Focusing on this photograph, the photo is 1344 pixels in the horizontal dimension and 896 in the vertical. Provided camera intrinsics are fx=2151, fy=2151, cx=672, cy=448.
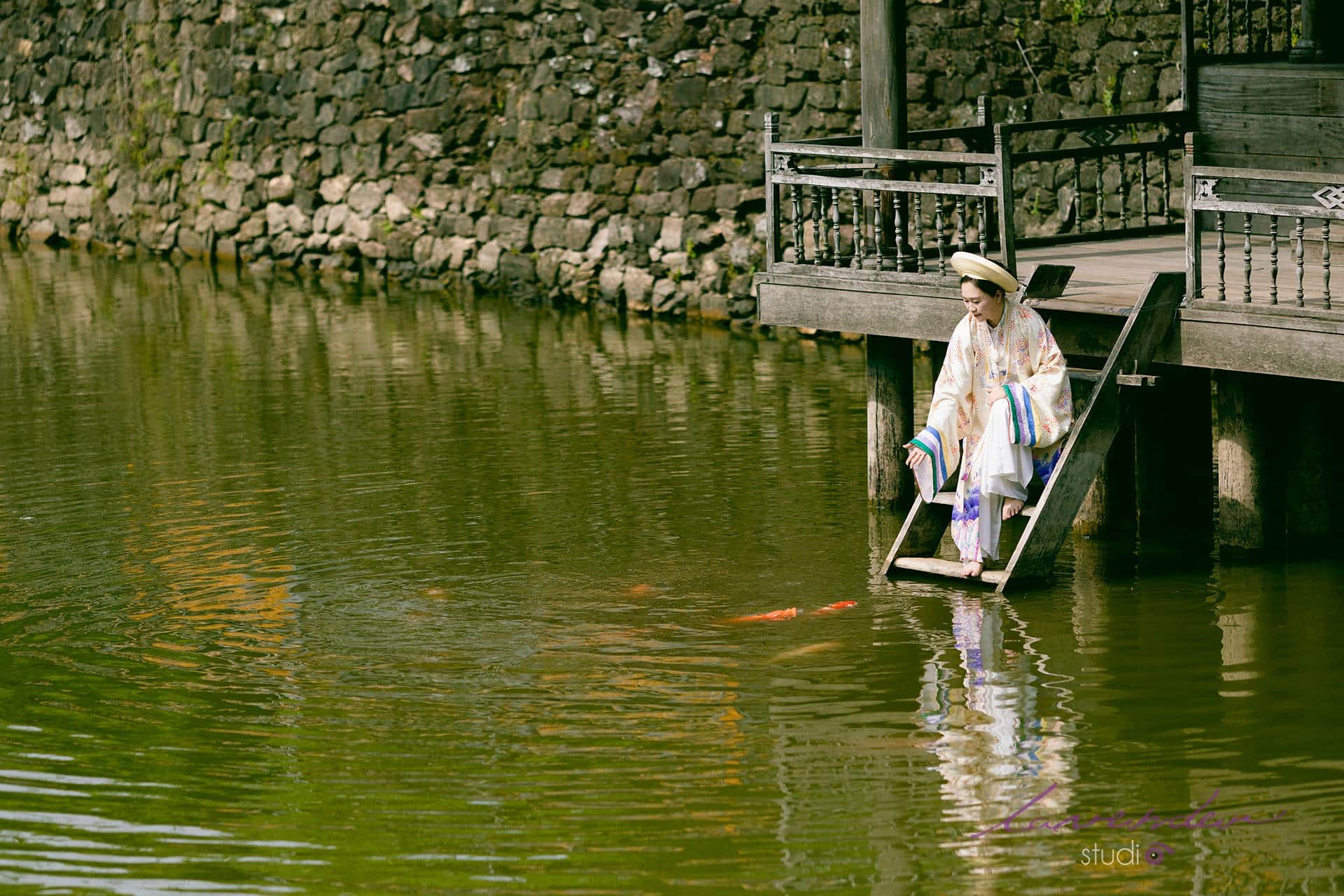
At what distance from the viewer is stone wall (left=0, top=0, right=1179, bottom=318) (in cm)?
1670

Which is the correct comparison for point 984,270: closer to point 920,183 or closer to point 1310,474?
point 920,183

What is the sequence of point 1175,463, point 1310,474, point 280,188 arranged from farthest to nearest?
point 280,188
point 1175,463
point 1310,474

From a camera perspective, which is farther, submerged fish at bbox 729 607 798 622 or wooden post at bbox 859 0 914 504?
wooden post at bbox 859 0 914 504

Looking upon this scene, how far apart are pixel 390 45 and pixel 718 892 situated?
52.7 ft

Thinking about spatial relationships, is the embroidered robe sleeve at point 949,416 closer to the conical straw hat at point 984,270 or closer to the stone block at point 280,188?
the conical straw hat at point 984,270

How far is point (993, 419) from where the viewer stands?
9047mm

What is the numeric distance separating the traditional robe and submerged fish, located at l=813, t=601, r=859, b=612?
584 millimetres

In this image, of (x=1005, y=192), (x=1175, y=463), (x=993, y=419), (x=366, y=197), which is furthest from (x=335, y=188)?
(x=993, y=419)

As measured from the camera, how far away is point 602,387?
14922 millimetres

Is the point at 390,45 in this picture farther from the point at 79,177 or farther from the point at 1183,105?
the point at 1183,105

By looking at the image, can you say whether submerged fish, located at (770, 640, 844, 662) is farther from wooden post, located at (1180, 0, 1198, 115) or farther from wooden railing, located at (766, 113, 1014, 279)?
wooden post, located at (1180, 0, 1198, 115)

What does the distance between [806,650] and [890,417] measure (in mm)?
2623

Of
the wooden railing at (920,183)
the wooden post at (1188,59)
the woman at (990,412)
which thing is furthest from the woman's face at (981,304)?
the wooden post at (1188,59)

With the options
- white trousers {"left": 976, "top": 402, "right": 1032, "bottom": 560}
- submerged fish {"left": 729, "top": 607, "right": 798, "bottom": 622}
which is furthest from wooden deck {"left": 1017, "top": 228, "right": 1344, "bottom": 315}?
submerged fish {"left": 729, "top": 607, "right": 798, "bottom": 622}
